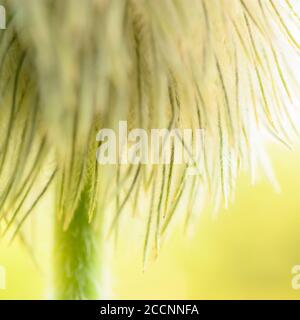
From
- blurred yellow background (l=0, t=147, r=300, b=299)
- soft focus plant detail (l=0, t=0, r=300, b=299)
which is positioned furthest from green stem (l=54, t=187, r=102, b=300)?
blurred yellow background (l=0, t=147, r=300, b=299)

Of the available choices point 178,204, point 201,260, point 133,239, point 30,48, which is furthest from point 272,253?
point 30,48

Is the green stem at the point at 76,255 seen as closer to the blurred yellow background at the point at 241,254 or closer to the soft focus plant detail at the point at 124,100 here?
the soft focus plant detail at the point at 124,100

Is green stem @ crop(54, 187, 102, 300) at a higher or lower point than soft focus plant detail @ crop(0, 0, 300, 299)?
lower

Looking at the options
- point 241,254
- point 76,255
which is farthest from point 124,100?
point 241,254

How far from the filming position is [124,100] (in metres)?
0.39

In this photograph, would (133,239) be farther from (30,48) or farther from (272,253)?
(272,253)

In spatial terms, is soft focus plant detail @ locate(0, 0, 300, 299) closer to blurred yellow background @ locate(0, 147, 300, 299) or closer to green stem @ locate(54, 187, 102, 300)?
green stem @ locate(54, 187, 102, 300)

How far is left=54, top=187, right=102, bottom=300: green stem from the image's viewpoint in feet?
1.42

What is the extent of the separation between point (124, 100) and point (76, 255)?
104 mm

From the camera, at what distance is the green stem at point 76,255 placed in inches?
17.0

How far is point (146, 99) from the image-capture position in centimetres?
40

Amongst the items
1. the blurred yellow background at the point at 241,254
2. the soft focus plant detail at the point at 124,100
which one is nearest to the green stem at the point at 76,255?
the soft focus plant detail at the point at 124,100
